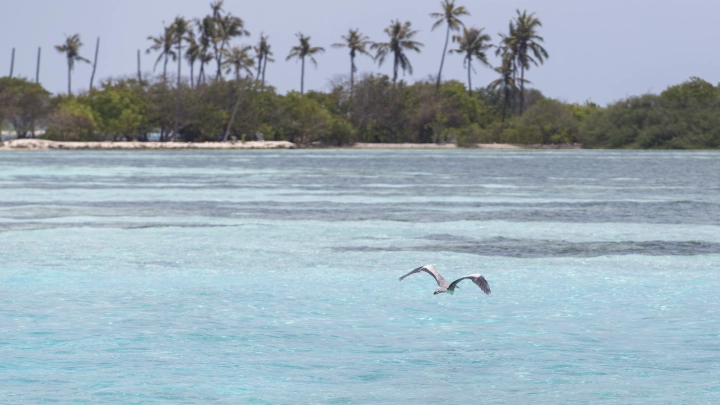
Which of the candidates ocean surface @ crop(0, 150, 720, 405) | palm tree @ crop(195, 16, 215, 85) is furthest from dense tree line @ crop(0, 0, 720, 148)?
ocean surface @ crop(0, 150, 720, 405)

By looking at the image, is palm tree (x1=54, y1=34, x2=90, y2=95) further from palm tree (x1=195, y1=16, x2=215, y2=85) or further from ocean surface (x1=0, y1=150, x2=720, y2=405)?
ocean surface (x1=0, y1=150, x2=720, y2=405)

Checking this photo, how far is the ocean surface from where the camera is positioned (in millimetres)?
9484

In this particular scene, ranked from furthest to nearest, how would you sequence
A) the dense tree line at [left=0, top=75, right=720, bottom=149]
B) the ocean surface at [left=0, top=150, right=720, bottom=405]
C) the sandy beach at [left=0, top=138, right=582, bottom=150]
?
the dense tree line at [left=0, top=75, right=720, bottom=149], the sandy beach at [left=0, top=138, right=582, bottom=150], the ocean surface at [left=0, top=150, right=720, bottom=405]

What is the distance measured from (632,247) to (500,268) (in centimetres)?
353

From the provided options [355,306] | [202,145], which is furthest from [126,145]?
[355,306]

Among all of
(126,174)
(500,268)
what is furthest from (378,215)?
(126,174)

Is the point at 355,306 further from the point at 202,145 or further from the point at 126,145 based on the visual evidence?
the point at 202,145

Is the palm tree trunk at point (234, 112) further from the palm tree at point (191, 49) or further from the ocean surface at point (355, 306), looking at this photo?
the ocean surface at point (355, 306)

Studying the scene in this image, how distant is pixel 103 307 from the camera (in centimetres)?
1278

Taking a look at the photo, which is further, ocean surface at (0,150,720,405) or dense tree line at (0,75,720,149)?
dense tree line at (0,75,720,149)

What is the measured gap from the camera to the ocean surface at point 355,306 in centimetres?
948

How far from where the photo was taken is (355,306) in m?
13.1

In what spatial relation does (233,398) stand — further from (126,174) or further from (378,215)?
(126,174)

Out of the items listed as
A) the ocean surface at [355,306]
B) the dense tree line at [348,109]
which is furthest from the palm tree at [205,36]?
the ocean surface at [355,306]
